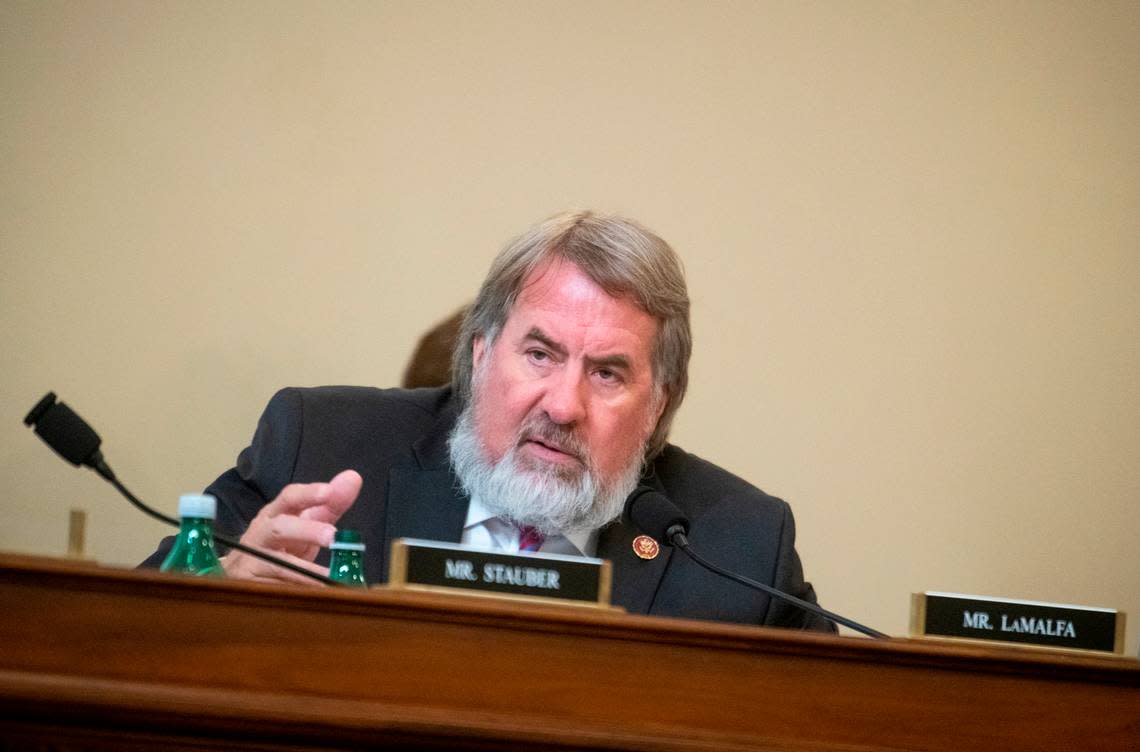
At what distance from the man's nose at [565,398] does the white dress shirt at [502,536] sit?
0.22 m

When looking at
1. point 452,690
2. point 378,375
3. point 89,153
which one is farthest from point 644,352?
point 89,153

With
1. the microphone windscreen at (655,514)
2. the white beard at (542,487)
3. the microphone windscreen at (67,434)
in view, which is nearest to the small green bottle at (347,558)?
the microphone windscreen at (67,434)

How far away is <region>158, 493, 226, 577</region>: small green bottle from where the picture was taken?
1533mm

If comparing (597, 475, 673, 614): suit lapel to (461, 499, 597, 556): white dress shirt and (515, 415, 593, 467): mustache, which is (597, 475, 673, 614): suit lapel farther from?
(515, 415, 593, 467): mustache

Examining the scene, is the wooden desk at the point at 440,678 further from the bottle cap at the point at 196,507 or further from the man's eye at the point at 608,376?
the man's eye at the point at 608,376

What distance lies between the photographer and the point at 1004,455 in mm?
3641

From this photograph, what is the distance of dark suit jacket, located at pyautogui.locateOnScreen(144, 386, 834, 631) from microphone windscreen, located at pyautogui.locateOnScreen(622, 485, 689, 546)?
33cm

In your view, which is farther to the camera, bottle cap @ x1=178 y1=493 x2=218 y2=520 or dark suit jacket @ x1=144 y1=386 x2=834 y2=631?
dark suit jacket @ x1=144 y1=386 x2=834 y2=631

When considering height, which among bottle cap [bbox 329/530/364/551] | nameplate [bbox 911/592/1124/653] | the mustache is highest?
the mustache

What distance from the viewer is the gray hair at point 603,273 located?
2.44 meters

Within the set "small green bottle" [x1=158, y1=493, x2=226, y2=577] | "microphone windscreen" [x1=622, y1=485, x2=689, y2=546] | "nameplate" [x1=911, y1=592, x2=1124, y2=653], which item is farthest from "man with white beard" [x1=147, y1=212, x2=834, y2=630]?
"nameplate" [x1=911, y1=592, x2=1124, y2=653]

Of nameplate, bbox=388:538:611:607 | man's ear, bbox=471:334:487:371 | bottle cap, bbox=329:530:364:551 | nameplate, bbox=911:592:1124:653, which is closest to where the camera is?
nameplate, bbox=388:538:611:607

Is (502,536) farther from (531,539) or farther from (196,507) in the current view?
(196,507)

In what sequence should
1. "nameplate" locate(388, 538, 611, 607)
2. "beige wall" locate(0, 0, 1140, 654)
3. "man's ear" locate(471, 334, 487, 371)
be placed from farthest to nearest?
"beige wall" locate(0, 0, 1140, 654) → "man's ear" locate(471, 334, 487, 371) → "nameplate" locate(388, 538, 611, 607)
